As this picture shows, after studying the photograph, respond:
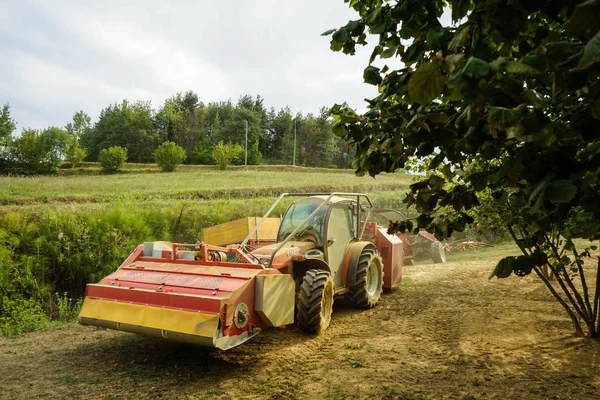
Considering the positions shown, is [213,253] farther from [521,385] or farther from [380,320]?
[521,385]

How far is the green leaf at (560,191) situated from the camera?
168cm

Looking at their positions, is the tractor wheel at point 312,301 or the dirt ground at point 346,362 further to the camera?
the tractor wheel at point 312,301

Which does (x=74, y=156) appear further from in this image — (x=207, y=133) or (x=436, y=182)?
(x=436, y=182)

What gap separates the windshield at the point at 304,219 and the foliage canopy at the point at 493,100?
3.85m

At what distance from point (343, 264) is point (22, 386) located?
4.66m

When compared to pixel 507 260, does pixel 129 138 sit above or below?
above

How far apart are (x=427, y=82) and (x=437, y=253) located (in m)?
13.9

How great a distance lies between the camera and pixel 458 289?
8969 millimetres

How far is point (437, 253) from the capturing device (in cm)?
1474

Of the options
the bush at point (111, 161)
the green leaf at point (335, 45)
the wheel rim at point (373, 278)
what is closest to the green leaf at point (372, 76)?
the green leaf at point (335, 45)

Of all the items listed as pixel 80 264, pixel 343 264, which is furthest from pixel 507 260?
pixel 80 264

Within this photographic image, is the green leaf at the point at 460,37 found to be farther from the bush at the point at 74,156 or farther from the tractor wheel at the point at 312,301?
the bush at the point at 74,156

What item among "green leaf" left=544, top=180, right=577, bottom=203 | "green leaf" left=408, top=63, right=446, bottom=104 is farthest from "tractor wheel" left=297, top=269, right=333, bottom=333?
"green leaf" left=408, top=63, right=446, bottom=104

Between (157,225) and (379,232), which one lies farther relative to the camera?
(157,225)
